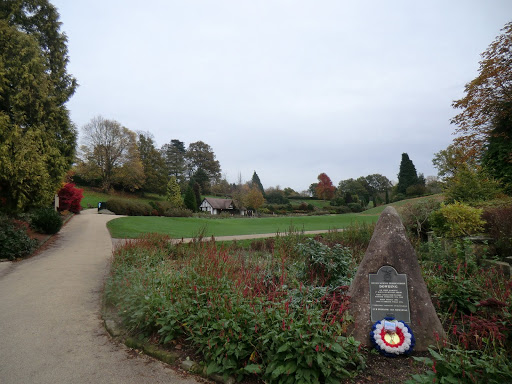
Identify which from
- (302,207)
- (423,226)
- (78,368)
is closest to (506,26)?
(423,226)

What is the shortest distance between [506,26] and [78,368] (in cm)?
2171

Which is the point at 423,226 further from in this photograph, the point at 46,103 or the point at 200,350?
the point at 46,103

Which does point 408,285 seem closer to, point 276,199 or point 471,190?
point 471,190

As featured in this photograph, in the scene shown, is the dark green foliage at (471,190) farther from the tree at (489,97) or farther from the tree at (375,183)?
the tree at (375,183)

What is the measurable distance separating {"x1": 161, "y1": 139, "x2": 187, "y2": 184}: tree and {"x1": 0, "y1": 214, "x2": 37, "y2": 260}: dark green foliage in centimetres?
5456

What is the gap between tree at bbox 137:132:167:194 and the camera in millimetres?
51875

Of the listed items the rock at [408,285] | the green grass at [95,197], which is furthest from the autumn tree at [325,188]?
the rock at [408,285]

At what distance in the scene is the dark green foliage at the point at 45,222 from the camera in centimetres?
1406

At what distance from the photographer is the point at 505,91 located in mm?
14898

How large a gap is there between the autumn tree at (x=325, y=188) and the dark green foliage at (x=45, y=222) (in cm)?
5826

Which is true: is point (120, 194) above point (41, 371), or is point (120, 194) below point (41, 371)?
above

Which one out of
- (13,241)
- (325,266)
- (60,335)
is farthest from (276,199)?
(60,335)

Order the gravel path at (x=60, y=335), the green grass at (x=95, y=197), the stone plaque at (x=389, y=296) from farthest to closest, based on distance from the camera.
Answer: the green grass at (x=95, y=197)
the stone plaque at (x=389, y=296)
the gravel path at (x=60, y=335)

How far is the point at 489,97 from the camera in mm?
15664
